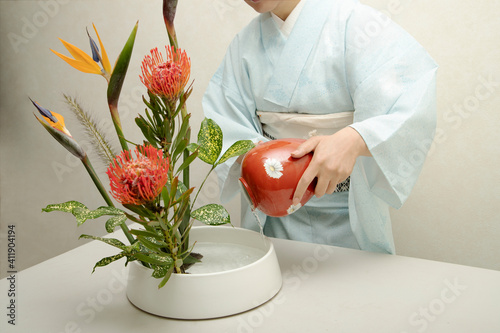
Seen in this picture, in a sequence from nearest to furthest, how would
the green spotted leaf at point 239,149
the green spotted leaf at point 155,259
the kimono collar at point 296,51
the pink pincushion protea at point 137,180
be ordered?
the pink pincushion protea at point 137,180
the green spotted leaf at point 155,259
the green spotted leaf at point 239,149
the kimono collar at point 296,51

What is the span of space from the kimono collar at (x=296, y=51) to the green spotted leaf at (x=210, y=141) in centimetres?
41

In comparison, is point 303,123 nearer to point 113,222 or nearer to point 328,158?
point 328,158

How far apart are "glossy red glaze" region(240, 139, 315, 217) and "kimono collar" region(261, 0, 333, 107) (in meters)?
0.35

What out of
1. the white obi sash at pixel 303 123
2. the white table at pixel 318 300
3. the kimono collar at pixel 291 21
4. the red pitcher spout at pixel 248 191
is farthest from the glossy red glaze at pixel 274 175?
the kimono collar at pixel 291 21

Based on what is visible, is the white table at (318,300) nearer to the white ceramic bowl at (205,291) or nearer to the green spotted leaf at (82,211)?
the white ceramic bowl at (205,291)

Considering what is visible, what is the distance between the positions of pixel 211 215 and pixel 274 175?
139mm

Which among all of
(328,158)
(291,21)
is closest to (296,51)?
(291,21)

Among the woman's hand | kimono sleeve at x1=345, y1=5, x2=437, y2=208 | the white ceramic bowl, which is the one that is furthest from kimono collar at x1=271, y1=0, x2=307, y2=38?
the white ceramic bowl

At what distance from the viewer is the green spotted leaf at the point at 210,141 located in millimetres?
905

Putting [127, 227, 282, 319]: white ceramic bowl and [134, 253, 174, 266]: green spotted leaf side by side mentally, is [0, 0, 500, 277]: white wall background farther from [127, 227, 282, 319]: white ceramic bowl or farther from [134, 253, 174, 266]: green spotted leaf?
[134, 253, 174, 266]: green spotted leaf

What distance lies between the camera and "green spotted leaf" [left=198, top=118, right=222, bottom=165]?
0.90 m

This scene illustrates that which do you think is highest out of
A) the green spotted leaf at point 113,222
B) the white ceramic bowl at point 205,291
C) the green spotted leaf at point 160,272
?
the green spotted leaf at point 113,222

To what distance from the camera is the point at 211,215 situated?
2.87ft

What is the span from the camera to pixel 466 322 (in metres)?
0.82
